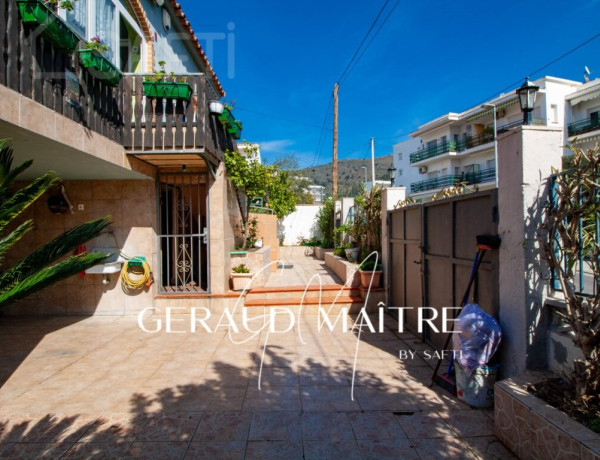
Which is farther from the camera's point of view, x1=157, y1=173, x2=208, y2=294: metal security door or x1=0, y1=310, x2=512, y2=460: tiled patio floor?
x1=157, y1=173, x2=208, y2=294: metal security door

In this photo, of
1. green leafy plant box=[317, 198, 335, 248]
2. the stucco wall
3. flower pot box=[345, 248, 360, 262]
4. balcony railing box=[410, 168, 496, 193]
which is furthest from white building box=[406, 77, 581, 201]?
the stucco wall

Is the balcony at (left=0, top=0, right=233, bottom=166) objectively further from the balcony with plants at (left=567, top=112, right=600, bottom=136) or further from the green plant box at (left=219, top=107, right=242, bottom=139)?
the balcony with plants at (left=567, top=112, right=600, bottom=136)

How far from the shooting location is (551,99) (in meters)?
22.8

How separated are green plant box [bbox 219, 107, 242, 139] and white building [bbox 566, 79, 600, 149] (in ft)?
75.8

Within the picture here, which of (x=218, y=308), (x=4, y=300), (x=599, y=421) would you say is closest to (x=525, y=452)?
(x=599, y=421)

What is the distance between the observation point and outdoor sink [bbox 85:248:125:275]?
19.6 feet

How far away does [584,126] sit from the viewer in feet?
70.6

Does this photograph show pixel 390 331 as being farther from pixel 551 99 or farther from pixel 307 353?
pixel 551 99

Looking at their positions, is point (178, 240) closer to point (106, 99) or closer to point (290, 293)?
point (290, 293)

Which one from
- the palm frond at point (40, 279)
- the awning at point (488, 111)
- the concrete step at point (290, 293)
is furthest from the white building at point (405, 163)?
the palm frond at point (40, 279)

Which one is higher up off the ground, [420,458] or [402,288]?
[402,288]

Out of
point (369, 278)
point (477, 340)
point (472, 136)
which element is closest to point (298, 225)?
point (369, 278)

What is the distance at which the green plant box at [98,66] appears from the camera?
14.2 ft

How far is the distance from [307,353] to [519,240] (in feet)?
9.38
